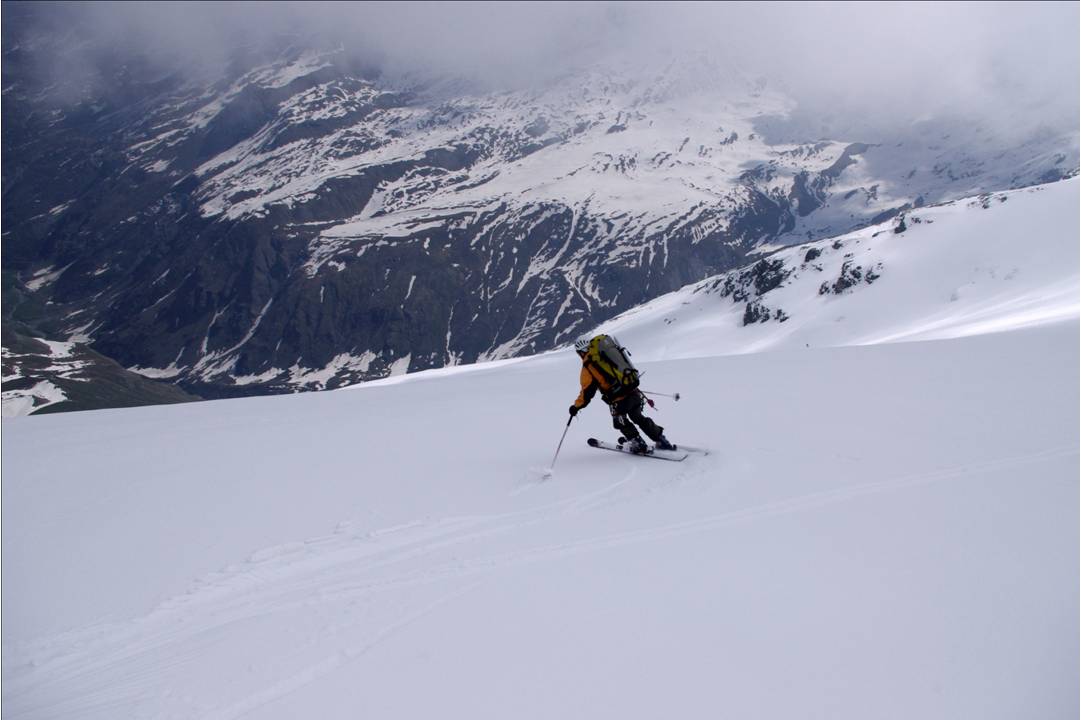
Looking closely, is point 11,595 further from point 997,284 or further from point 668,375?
point 997,284

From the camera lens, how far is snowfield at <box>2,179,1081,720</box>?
480 cm

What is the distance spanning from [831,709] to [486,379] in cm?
2088

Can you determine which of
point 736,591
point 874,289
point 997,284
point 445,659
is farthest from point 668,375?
point 874,289

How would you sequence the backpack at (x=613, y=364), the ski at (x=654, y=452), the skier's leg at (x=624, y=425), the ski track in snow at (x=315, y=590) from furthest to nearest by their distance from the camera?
the skier's leg at (x=624, y=425) < the backpack at (x=613, y=364) < the ski at (x=654, y=452) < the ski track in snow at (x=315, y=590)

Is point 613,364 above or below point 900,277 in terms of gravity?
above

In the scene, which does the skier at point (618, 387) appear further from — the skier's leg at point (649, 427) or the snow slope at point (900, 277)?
the snow slope at point (900, 277)

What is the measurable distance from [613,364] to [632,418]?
1.04 m

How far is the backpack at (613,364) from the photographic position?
11.2 metres

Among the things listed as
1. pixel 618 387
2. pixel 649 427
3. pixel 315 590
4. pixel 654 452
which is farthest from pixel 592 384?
pixel 315 590

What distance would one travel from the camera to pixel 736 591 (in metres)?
5.91

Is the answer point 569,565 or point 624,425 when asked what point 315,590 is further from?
point 624,425

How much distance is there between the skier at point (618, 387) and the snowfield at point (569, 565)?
1.99 feet

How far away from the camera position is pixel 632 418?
11516mm

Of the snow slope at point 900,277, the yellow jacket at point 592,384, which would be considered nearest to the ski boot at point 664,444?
the yellow jacket at point 592,384
